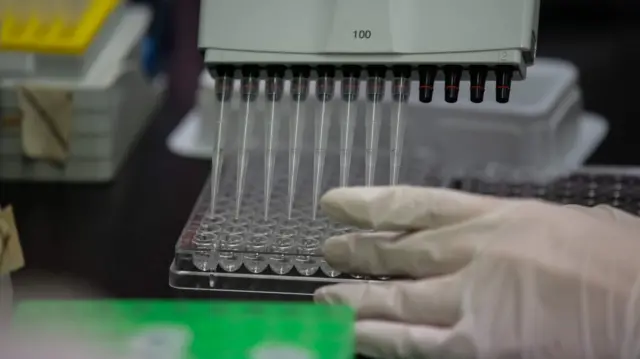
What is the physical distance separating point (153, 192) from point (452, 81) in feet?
2.03

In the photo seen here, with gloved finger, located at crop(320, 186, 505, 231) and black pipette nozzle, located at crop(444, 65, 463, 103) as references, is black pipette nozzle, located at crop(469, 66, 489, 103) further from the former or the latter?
gloved finger, located at crop(320, 186, 505, 231)

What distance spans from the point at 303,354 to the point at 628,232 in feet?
1.36

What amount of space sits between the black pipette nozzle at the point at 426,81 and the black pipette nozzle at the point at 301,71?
146 mm

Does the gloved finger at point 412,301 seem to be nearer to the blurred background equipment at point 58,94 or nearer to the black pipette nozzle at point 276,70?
the black pipette nozzle at point 276,70

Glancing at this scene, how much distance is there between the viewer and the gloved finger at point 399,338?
1.01 metres

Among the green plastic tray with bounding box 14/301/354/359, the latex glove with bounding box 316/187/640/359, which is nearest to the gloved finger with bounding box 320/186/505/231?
the latex glove with bounding box 316/187/640/359

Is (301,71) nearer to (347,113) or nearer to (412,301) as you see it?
(347,113)

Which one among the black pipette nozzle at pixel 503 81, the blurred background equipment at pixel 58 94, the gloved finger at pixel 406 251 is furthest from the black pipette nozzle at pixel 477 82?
the blurred background equipment at pixel 58 94

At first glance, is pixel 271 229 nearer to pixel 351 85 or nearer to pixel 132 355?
pixel 351 85

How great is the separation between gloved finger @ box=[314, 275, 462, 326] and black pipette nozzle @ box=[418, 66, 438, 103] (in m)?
0.29

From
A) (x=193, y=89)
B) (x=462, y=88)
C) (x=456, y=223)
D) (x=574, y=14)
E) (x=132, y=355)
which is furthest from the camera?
(x=574, y=14)

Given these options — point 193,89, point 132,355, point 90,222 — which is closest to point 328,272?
point 132,355

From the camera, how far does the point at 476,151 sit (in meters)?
1.68

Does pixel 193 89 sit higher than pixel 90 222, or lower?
higher
